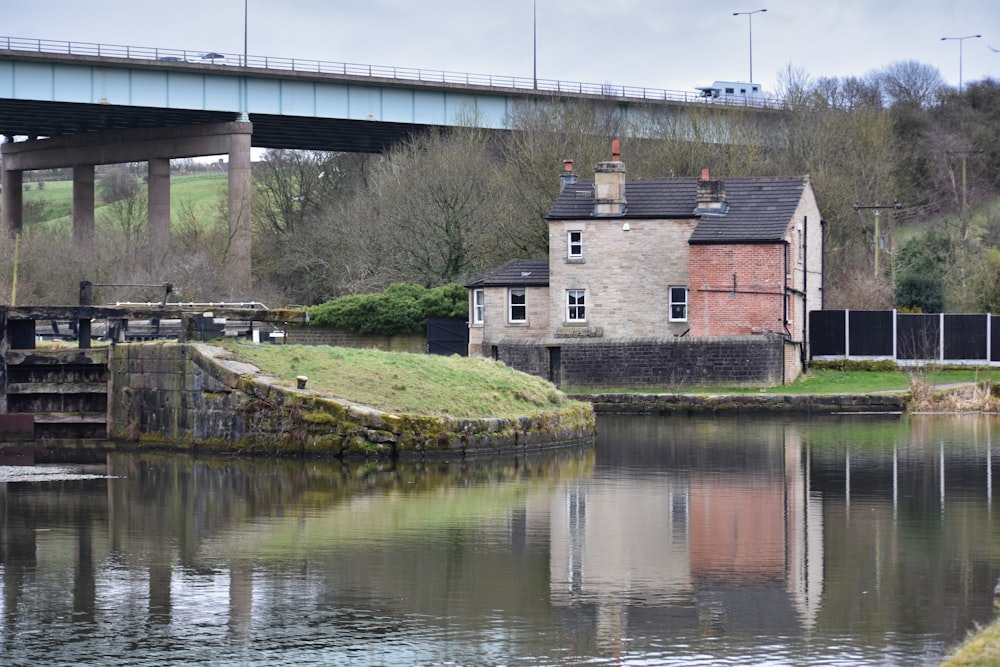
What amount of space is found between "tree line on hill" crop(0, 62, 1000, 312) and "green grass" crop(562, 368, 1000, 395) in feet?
36.5

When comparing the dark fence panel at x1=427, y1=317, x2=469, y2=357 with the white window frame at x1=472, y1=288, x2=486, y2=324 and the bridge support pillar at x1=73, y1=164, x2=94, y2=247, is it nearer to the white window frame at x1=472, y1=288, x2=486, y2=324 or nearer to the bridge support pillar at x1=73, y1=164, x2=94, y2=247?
the white window frame at x1=472, y1=288, x2=486, y2=324

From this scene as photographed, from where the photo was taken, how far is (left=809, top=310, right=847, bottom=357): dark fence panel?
2084 inches

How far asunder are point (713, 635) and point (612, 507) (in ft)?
28.3

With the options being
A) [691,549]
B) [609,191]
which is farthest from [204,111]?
[691,549]

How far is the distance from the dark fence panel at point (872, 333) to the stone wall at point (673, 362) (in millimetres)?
6498

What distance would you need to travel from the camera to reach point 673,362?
46906 millimetres

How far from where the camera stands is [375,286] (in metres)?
67.2

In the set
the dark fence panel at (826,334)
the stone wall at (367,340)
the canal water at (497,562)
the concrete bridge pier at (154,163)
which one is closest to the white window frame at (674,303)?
the dark fence panel at (826,334)

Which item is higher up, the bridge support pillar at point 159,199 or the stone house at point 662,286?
the bridge support pillar at point 159,199

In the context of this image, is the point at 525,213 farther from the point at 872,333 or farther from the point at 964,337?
the point at 964,337

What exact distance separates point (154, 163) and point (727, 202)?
40.6 m

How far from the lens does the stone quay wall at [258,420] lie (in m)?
28.8

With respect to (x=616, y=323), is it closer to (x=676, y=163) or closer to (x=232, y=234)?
(x=676, y=163)

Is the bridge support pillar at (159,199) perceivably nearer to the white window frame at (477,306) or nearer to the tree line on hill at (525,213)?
the tree line on hill at (525,213)
